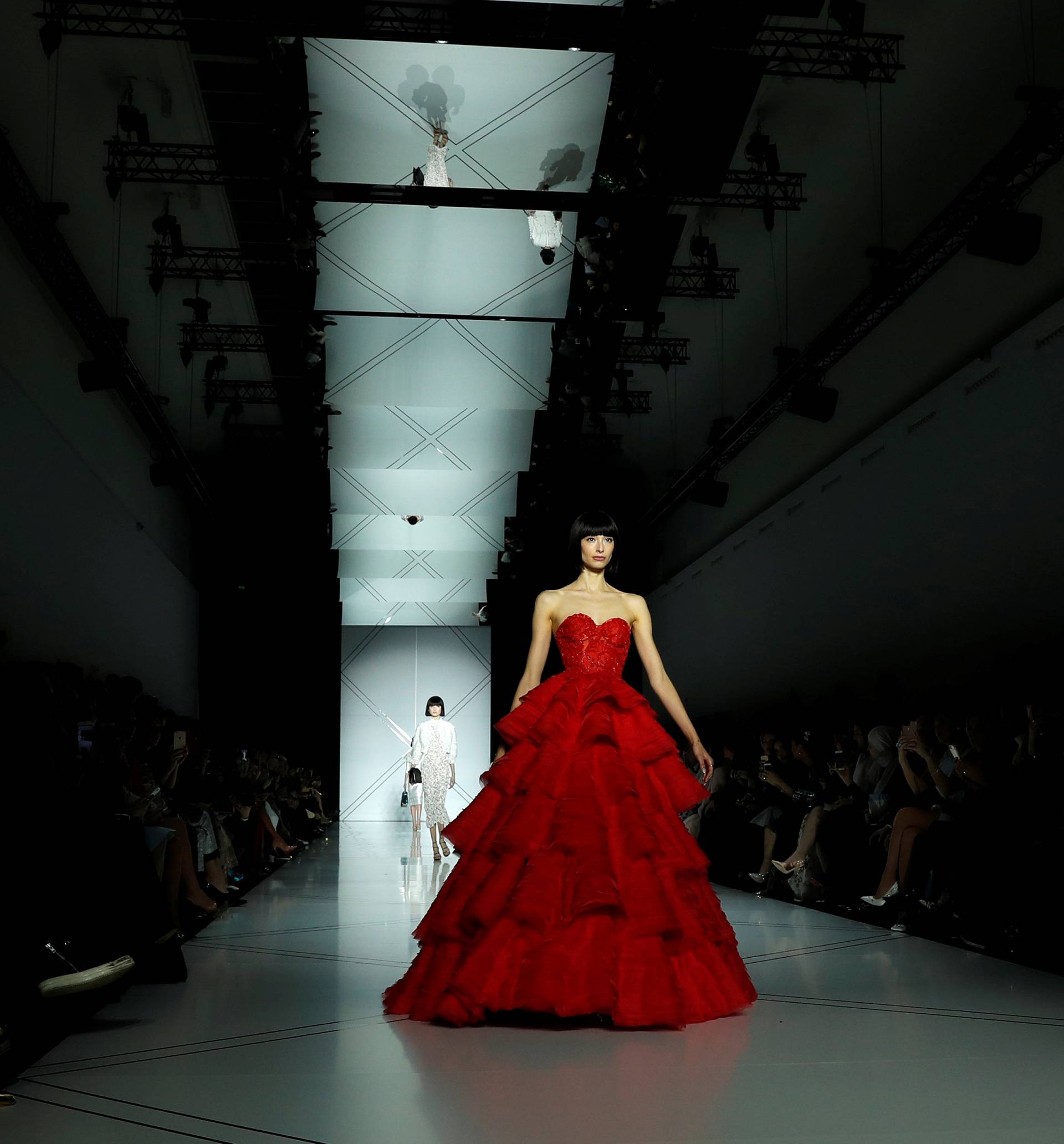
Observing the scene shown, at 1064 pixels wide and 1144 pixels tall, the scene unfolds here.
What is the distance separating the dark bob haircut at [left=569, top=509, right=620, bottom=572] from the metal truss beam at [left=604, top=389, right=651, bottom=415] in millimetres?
7631

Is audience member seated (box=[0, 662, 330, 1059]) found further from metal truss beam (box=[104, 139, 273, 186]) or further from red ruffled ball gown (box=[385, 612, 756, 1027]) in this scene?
metal truss beam (box=[104, 139, 273, 186])

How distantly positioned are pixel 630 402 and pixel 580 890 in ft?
31.9

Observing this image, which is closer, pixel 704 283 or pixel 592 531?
pixel 592 531

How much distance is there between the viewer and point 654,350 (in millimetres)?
11078

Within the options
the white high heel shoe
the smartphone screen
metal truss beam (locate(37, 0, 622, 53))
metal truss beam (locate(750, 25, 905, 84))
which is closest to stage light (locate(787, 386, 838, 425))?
metal truss beam (locate(750, 25, 905, 84))

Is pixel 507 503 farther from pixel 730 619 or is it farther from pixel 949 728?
pixel 949 728

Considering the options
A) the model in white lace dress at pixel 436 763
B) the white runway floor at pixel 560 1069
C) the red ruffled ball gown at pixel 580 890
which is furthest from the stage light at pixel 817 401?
the red ruffled ball gown at pixel 580 890

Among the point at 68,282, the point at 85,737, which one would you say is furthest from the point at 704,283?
the point at 85,737

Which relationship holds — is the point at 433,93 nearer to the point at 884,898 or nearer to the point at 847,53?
the point at 847,53

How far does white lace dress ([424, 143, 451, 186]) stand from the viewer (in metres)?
8.93

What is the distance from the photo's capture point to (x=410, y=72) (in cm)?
835

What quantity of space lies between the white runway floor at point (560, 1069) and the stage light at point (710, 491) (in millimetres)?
7615

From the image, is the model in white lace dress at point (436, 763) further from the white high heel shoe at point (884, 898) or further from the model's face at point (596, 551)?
the model's face at point (596, 551)

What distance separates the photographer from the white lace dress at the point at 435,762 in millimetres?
9242
